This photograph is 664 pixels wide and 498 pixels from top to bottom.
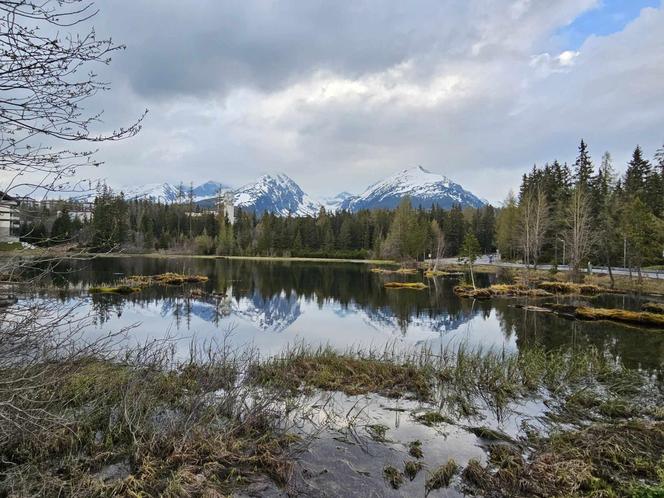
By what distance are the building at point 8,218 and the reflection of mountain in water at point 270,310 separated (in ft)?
56.4

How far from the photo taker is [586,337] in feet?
64.4

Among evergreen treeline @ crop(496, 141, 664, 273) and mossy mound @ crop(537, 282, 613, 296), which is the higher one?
evergreen treeline @ crop(496, 141, 664, 273)

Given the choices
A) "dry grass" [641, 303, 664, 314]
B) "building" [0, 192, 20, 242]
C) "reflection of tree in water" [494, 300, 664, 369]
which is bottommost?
"reflection of tree in water" [494, 300, 664, 369]

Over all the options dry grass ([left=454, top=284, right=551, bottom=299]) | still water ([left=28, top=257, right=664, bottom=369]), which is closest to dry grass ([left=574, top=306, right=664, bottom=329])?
still water ([left=28, top=257, right=664, bottom=369])

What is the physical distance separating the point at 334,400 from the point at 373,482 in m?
3.56

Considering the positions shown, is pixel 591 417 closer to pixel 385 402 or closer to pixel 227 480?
pixel 385 402

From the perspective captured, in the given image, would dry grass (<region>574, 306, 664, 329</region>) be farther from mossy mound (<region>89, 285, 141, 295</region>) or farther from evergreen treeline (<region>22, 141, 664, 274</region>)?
mossy mound (<region>89, 285, 141, 295</region>)

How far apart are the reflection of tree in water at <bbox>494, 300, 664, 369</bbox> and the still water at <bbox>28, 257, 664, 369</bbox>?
1.6 inches

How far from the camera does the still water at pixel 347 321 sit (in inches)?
711

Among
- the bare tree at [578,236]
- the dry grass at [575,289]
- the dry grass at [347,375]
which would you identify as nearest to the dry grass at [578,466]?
the dry grass at [347,375]

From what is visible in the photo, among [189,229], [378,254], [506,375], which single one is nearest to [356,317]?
[506,375]

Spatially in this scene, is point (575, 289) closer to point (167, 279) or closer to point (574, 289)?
point (574, 289)

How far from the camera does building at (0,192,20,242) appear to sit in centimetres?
369

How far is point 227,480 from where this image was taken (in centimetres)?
593
